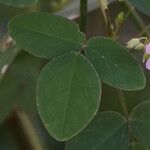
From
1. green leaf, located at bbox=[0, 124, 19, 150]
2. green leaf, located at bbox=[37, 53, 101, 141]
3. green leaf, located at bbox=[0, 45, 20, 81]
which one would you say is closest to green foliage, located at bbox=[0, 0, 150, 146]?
green leaf, located at bbox=[37, 53, 101, 141]

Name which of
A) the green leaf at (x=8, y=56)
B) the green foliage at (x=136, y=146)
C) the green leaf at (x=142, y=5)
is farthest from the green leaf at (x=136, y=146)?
the green leaf at (x=8, y=56)

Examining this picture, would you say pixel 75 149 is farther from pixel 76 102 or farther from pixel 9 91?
pixel 9 91

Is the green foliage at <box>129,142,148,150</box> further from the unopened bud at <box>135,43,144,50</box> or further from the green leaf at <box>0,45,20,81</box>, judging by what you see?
the green leaf at <box>0,45,20,81</box>

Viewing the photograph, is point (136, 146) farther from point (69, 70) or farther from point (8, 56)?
point (8, 56)

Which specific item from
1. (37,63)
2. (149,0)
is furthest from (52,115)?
(37,63)

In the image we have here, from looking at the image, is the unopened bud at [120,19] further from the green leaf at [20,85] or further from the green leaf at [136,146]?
the green leaf at [20,85]
